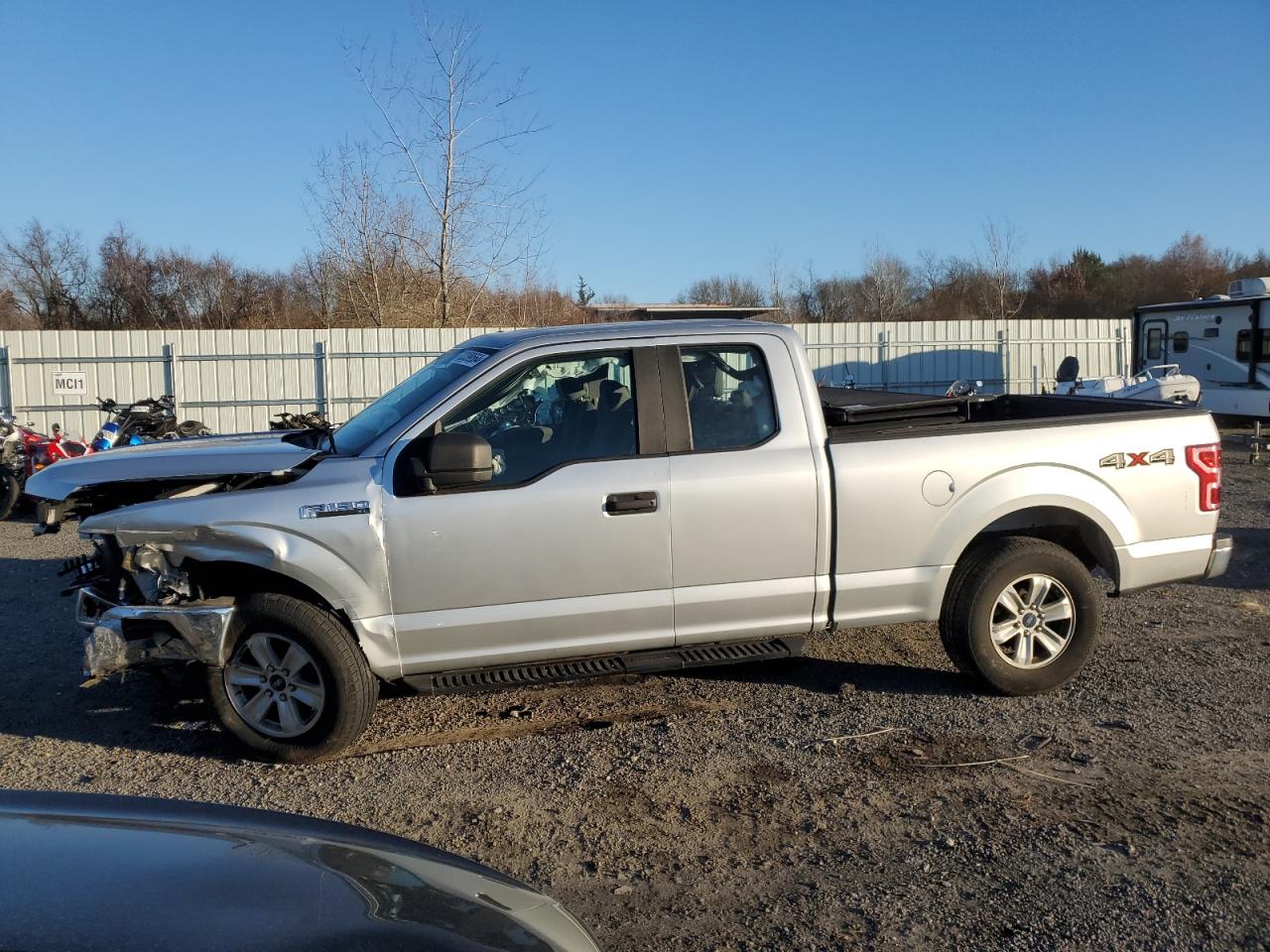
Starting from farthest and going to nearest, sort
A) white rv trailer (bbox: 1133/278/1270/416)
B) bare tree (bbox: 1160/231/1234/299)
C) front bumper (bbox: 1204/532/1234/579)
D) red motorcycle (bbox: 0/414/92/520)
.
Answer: bare tree (bbox: 1160/231/1234/299), white rv trailer (bbox: 1133/278/1270/416), red motorcycle (bbox: 0/414/92/520), front bumper (bbox: 1204/532/1234/579)

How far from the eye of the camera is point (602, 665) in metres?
4.86

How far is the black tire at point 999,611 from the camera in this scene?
5.16m

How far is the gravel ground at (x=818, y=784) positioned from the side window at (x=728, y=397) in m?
1.43

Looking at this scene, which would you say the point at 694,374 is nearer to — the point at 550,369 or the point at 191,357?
the point at 550,369

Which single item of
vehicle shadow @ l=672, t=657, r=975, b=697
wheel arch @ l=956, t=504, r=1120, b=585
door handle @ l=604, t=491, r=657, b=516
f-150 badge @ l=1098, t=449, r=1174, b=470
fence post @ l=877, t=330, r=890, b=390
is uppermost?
fence post @ l=877, t=330, r=890, b=390

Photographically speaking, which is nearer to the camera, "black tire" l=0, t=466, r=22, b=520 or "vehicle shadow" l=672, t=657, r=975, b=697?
"vehicle shadow" l=672, t=657, r=975, b=697

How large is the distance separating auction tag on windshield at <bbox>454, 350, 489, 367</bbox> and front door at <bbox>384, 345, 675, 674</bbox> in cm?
24

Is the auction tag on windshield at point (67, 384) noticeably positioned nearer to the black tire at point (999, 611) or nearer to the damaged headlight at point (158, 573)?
the damaged headlight at point (158, 573)

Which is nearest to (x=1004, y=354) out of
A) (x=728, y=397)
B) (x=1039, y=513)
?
(x=1039, y=513)

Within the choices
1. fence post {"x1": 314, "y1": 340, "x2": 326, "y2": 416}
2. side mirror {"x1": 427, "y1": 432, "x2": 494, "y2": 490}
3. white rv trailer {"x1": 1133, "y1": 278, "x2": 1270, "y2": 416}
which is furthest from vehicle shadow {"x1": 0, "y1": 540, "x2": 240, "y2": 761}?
white rv trailer {"x1": 1133, "y1": 278, "x2": 1270, "y2": 416}

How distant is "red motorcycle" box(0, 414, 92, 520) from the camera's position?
11.7 metres

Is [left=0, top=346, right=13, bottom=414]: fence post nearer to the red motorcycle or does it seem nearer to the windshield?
the red motorcycle

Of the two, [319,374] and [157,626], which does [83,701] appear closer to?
[157,626]

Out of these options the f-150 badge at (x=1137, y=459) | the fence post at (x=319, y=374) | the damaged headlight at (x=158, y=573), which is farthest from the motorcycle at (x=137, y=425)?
the f-150 badge at (x=1137, y=459)
